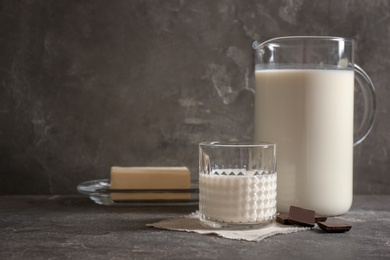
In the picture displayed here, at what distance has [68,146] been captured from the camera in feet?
4.33

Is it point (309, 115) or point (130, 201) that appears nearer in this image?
point (309, 115)

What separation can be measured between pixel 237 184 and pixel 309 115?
7.2 inches

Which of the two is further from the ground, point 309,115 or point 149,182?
point 309,115

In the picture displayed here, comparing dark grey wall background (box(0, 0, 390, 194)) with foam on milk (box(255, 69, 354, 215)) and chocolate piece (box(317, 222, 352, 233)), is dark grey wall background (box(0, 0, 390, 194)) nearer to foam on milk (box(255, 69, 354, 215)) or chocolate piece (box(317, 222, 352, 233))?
foam on milk (box(255, 69, 354, 215))

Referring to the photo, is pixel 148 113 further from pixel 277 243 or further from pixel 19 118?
pixel 277 243

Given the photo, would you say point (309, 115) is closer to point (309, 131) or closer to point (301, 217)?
point (309, 131)

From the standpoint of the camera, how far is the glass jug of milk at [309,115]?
1.08m

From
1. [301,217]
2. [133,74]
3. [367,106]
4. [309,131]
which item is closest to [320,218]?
[301,217]

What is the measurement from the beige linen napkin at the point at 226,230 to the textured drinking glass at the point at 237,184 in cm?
2

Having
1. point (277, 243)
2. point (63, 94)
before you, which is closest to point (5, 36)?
point (63, 94)

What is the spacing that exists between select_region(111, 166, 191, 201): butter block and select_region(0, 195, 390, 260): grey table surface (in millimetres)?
27

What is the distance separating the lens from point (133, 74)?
131 centimetres

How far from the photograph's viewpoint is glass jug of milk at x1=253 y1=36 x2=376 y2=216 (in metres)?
1.08

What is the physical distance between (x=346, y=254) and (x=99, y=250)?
1.03 feet
